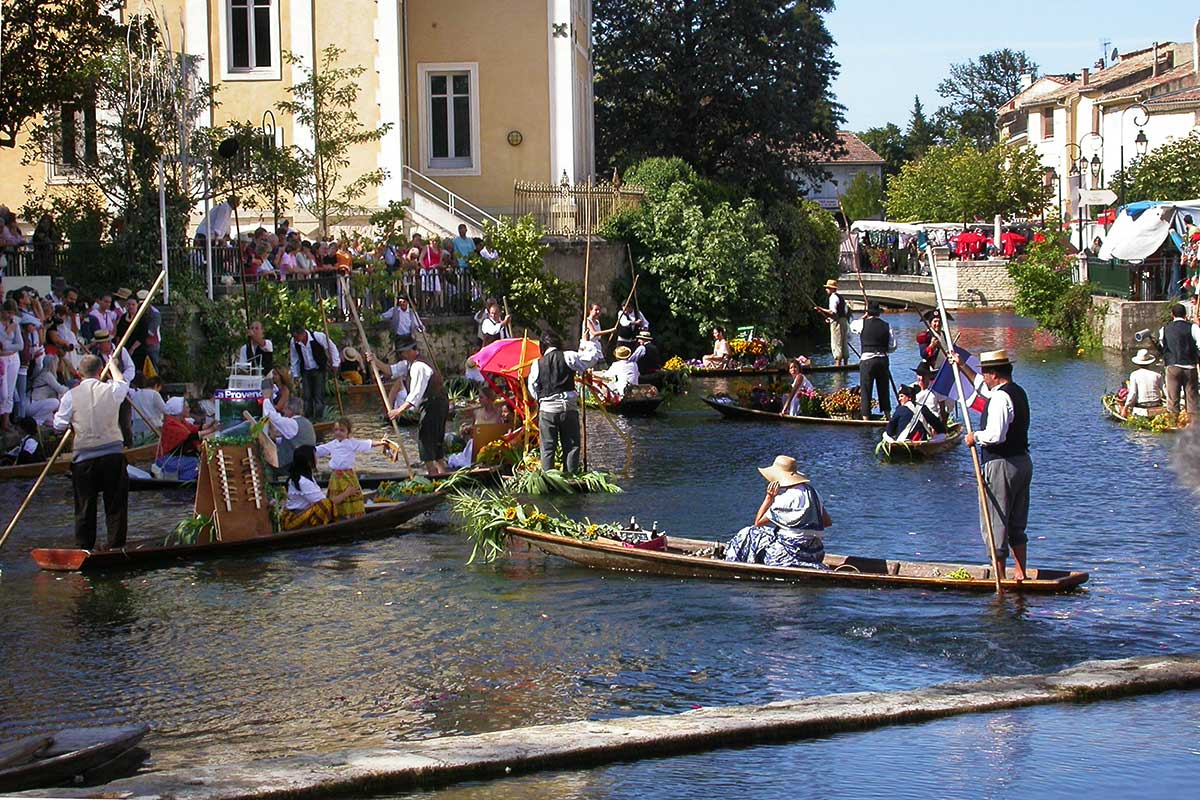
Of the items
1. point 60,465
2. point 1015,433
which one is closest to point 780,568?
point 1015,433

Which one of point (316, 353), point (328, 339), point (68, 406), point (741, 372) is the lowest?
point (741, 372)

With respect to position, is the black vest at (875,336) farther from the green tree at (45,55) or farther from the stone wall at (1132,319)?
the stone wall at (1132,319)

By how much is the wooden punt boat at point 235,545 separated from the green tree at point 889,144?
100044mm

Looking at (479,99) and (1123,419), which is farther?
(479,99)

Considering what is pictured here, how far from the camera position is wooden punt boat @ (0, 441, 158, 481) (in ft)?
63.3

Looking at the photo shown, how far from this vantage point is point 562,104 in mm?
38188

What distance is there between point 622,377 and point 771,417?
9.15ft

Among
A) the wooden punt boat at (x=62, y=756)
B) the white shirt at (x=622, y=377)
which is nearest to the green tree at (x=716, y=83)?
the white shirt at (x=622, y=377)

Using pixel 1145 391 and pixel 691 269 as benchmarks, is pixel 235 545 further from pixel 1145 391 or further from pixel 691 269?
pixel 691 269

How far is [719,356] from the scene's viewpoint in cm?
3388

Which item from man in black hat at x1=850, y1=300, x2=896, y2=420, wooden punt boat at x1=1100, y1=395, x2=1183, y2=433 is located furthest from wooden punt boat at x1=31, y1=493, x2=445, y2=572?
wooden punt boat at x1=1100, y1=395, x2=1183, y2=433

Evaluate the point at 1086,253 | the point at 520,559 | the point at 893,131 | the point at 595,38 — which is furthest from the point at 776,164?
the point at 893,131

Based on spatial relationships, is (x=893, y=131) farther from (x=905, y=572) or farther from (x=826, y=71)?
(x=905, y=572)

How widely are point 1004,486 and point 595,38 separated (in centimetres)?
3704
